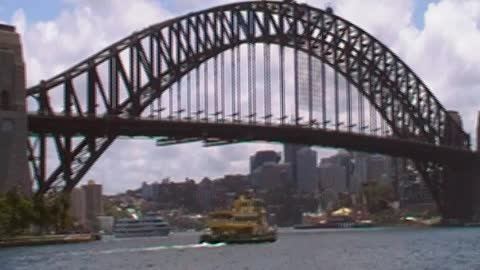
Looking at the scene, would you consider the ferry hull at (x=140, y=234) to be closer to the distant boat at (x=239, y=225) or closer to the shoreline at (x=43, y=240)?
the shoreline at (x=43, y=240)

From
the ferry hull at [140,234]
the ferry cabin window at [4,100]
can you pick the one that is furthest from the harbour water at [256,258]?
the ferry hull at [140,234]

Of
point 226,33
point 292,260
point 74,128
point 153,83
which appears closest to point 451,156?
point 226,33

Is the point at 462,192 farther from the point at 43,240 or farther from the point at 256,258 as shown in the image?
the point at 256,258

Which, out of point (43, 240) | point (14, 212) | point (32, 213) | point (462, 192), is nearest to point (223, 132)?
point (43, 240)

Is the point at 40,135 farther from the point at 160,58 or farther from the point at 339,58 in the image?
the point at 339,58

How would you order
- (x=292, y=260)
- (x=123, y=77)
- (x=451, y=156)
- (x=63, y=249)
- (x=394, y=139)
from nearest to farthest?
1. (x=292, y=260)
2. (x=63, y=249)
3. (x=123, y=77)
4. (x=394, y=139)
5. (x=451, y=156)

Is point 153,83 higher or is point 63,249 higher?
point 153,83

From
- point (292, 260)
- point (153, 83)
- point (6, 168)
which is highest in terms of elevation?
point (153, 83)

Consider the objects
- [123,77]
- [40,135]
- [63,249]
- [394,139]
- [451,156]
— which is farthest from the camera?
[451,156]
